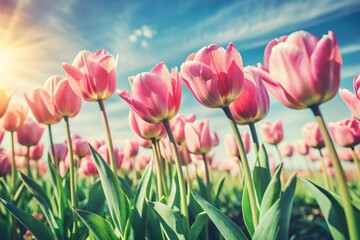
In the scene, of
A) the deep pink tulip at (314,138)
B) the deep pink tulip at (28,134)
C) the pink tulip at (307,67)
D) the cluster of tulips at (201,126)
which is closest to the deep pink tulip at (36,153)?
the deep pink tulip at (28,134)

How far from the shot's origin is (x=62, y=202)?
2074mm

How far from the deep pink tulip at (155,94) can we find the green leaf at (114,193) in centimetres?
31

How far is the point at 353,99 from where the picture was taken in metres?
1.40

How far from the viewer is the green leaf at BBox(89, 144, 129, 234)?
143 cm

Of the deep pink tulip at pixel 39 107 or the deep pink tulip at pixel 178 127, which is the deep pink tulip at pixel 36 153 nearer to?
the deep pink tulip at pixel 39 107

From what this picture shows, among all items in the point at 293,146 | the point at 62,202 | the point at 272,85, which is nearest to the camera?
the point at 272,85

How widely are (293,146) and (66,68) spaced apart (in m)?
4.44

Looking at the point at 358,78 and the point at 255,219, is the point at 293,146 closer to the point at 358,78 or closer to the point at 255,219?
the point at 358,78

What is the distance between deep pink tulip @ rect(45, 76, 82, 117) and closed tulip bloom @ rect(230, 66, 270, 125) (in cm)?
105

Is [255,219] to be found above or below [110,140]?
below

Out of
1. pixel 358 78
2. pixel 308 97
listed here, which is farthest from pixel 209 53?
pixel 358 78

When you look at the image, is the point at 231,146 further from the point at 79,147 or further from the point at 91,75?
the point at 79,147

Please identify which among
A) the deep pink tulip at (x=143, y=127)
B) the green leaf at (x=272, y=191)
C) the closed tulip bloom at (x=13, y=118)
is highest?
the closed tulip bloom at (x=13, y=118)

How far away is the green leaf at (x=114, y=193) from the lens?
1.43 m
